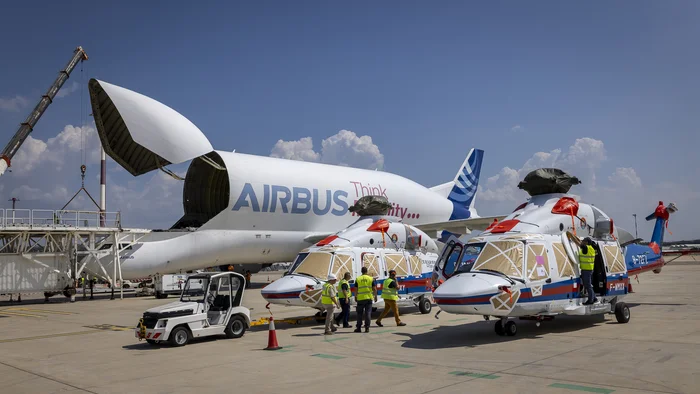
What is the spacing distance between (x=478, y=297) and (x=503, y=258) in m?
1.45

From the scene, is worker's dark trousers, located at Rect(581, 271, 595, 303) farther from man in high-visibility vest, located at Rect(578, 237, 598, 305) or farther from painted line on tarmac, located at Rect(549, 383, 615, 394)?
painted line on tarmac, located at Rect(549, 383, 615, 394)

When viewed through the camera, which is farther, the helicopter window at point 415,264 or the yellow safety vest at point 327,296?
the helicopter window at point 415,264

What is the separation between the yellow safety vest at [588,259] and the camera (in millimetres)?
12875

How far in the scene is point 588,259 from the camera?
42.3ft

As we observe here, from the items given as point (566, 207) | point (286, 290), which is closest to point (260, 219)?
point (286, 290)

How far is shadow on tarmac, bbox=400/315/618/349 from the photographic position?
11.8 m

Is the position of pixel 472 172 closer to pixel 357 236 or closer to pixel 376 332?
pixel 357 236

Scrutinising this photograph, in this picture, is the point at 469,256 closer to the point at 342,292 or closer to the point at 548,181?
the point at 548,181

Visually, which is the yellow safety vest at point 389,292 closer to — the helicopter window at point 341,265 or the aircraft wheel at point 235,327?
the helicopter window at point 341,265

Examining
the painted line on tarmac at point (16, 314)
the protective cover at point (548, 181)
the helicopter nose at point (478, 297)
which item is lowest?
the painted line on tarmac at point (16, 314)

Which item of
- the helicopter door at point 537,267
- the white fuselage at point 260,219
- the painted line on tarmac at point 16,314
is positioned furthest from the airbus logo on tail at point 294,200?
the helicopter door at point 537,267

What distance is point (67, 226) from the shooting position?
26.5m

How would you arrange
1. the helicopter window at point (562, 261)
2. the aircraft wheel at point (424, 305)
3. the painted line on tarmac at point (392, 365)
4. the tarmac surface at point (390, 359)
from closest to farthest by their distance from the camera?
the tarmac surface at point (390, 359) < the painted line on tarmac at point (392, 365) < the helicopter window at point (562, 261) < the aircraft wheel at point (424, 305)

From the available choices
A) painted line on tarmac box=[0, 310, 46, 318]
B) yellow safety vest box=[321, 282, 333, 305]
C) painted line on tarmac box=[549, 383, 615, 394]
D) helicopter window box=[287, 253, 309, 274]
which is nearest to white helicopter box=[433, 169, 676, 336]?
yellow safety vest box=[321, 282, 333, 305]
